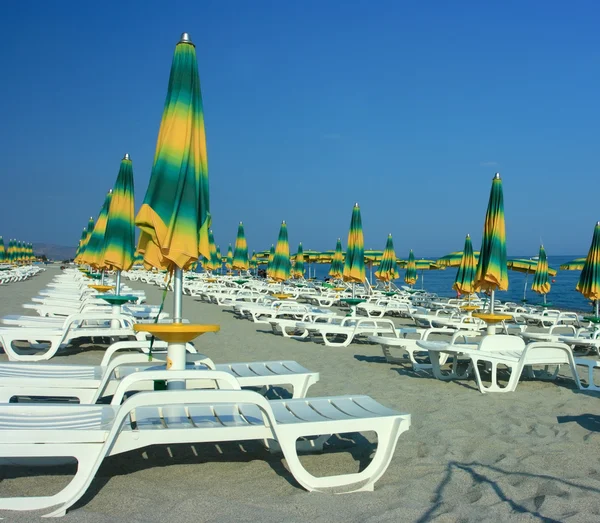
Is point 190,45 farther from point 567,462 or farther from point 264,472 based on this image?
point 567,462

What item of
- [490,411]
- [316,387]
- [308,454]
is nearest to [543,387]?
[490,411]

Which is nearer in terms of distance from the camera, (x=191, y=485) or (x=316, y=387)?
(x=191, y=485)

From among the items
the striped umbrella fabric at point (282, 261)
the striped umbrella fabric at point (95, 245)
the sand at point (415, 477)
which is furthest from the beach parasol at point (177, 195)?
the striped umbrella fabric at point (282, 261)

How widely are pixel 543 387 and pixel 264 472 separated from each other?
3.54 meters

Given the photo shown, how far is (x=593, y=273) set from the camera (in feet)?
34.7

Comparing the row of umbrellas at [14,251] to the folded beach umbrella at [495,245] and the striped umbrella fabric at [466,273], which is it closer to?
the striped umbrella fabric at [466,273]

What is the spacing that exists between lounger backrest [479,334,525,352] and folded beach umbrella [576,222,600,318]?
18.1ft

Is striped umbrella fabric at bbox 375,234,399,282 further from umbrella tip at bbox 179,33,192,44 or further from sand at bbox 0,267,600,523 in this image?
umbrella tip at bbox 179,33,192,44

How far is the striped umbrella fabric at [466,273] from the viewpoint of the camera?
537 inches

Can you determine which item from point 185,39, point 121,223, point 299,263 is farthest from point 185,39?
point 299,263

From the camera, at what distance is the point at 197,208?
3.31 meters

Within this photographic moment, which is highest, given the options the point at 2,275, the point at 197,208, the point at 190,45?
the point at 190,45

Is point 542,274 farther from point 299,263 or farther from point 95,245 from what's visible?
point 95,245

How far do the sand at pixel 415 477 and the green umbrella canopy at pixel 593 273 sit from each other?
21.3 ft
